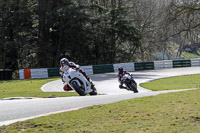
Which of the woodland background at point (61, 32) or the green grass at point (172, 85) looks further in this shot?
the woodland background at point (61, 32)

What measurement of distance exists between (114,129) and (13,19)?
3577 cm

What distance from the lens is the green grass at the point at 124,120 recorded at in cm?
723

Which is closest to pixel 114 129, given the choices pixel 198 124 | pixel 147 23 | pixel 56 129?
pixel 56 129

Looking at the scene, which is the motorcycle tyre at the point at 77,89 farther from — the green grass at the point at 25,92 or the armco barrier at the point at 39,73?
the armco barrier at the point at 39,73

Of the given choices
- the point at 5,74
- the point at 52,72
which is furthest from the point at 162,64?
the point at 5,74

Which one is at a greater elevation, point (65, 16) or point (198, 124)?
point (65, 16)

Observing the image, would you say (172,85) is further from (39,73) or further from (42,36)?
(42,36)

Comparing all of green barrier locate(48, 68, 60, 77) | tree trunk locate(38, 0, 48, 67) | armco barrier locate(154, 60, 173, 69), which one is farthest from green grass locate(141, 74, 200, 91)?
tree trunk locate(38, 0, 48, 67)

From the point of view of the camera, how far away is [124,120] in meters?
8.22

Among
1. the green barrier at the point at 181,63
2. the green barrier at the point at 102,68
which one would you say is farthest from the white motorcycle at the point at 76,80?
the green barrier at the point at 181,63

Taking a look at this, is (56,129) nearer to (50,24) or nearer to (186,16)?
(186,16)

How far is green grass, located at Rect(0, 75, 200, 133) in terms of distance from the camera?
7.23 metres

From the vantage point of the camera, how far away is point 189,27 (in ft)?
71.6

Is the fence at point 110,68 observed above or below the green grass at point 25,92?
above
